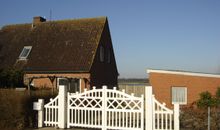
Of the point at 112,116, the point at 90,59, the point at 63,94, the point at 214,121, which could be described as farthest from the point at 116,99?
the point at 90,59

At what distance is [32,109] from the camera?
16297 mm

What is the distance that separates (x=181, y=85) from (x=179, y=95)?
0.78m

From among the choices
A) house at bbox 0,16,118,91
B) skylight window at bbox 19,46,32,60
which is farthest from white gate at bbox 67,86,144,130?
skylight window at bbox 19,46,32,60

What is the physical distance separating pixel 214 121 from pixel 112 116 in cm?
431

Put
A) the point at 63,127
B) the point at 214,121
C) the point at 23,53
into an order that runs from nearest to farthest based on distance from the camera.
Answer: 1. the point at 214,121
2. the point at 63,127
3. the point at 23,53

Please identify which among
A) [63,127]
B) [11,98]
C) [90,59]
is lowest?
[63,127]

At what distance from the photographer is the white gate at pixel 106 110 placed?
14336mm

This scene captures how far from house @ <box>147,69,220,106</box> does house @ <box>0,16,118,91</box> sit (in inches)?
192

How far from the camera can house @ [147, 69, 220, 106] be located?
85.9 ft

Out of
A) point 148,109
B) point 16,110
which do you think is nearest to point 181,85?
point 148,109

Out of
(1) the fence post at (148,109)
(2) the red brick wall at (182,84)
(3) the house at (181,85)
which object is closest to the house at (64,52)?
(3) the house at (181,85)

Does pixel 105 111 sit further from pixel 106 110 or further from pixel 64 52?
pixel 64 52

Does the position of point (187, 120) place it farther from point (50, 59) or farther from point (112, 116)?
point (50, 59)

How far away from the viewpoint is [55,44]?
3020 centimetres
